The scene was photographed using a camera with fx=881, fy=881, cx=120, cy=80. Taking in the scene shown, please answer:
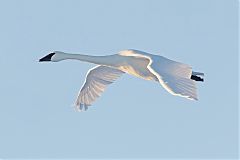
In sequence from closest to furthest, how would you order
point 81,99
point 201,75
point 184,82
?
point 184,82 → point 201,75 → point 81,99

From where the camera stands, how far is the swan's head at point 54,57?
1994 centimetres

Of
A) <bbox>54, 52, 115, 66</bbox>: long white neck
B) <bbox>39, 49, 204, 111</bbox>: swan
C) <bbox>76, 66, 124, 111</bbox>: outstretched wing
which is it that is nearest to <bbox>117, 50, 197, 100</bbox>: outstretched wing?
<bbox>39, 49, 204, 111</bbox>: swan

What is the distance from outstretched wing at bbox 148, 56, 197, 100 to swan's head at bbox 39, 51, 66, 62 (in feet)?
8.41

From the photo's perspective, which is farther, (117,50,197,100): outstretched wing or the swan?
the swan

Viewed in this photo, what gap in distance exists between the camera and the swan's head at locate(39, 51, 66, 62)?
19938 mm

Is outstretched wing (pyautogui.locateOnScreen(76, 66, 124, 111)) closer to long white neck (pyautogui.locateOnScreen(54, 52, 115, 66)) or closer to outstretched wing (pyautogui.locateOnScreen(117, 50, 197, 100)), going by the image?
long white neck (pyautogui.locateOnScreen(54, 52, 115, 66))

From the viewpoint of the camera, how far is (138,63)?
19.1 metres

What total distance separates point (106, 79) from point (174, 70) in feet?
16.8

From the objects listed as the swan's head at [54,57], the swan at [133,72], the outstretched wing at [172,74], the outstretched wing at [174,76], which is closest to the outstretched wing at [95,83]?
the swan at [133,72]

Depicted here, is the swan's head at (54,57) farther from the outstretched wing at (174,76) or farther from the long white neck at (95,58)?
the outstretched wing at (174,76)

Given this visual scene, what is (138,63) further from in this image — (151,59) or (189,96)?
(189,96)

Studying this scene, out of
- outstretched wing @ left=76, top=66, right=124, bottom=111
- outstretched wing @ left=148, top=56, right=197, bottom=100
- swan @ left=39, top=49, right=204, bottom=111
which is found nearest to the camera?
outstretched wing @ left=148, top=56, right=197, bottom=100

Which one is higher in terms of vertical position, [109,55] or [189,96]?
[109,55]

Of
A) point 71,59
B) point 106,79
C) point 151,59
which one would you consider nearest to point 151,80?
point 151,59
